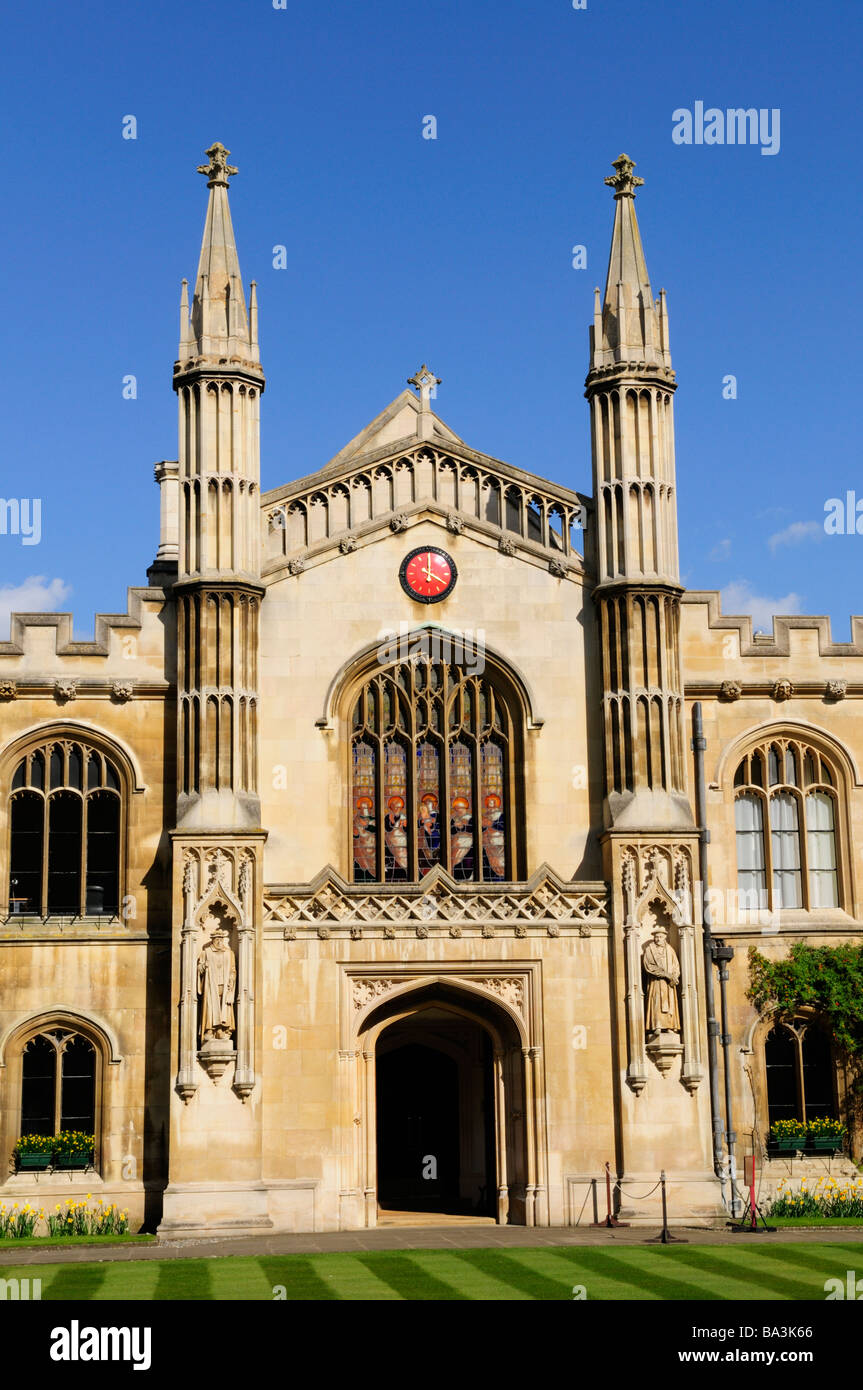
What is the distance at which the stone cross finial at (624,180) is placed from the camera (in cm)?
3478

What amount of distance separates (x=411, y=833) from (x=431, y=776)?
3.65 feet

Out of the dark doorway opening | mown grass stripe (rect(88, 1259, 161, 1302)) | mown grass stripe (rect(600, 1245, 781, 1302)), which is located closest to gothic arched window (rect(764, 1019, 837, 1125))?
the dark doorway opening

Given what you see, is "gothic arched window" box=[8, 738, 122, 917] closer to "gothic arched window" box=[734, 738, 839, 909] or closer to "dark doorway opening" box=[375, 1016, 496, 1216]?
"dark doorway opening" box=[375, 1016, 496, 1216]

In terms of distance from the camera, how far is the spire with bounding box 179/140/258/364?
3322 cm

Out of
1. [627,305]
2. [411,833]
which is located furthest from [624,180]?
[411,833]

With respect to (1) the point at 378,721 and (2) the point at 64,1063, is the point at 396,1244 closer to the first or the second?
(2) the point at 64,1063

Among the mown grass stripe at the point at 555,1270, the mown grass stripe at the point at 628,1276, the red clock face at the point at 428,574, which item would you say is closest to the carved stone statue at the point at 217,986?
the mown grass stripe at the point at 555,1270

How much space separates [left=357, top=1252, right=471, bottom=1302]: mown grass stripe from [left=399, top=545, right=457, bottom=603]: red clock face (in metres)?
12.4

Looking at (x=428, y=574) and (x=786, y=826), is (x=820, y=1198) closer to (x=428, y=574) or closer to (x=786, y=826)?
(x=786, y=826)

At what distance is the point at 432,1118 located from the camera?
35.2m

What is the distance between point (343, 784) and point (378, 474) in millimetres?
5819
